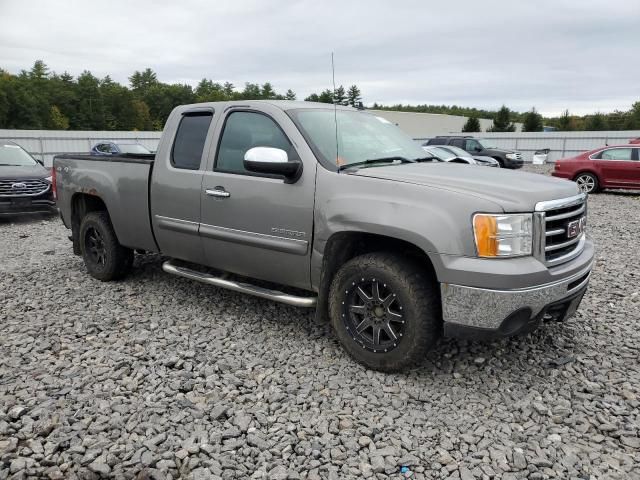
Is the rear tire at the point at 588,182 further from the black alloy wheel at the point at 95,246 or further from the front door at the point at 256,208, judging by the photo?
the black alloy wheel at the point at 95,246

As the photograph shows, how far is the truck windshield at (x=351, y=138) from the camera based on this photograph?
3.82m

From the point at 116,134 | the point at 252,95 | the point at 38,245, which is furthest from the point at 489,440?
the point at 252,95

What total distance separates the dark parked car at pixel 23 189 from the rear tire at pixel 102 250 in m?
5.14

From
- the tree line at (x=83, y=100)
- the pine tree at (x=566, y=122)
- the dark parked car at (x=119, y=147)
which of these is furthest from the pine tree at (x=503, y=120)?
the dark parked car at (x=119, y=147)

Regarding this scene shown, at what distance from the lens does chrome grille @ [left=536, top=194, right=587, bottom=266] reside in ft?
10.2

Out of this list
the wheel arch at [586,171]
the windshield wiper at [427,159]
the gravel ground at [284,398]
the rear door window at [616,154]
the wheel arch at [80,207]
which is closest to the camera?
the gravel ground at [284,398]

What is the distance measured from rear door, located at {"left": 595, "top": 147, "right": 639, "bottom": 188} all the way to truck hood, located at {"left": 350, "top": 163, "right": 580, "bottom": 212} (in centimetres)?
1195

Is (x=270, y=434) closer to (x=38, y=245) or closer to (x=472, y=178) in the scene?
(x=472, y=178)

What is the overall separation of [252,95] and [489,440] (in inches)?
4028

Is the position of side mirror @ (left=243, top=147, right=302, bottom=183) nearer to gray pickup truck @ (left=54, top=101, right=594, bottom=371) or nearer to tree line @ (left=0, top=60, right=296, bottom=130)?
gray pickup truck @ (left=54, top=101, right=594, bottom=371)

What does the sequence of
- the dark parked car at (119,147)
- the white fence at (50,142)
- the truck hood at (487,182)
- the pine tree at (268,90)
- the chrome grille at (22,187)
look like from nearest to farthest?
the truck hood at (487,182) < the chrome grille at (22,187) < the dark parked car at (119,147) < the white fence at (50,142) < the pine tree at (268,90)

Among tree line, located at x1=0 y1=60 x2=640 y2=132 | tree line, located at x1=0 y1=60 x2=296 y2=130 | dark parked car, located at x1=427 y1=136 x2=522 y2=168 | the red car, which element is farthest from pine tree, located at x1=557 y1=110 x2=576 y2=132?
the red car

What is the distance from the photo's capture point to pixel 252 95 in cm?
9975

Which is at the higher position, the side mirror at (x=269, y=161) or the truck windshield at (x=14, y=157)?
the truck windshield at (x=14, y=157)
